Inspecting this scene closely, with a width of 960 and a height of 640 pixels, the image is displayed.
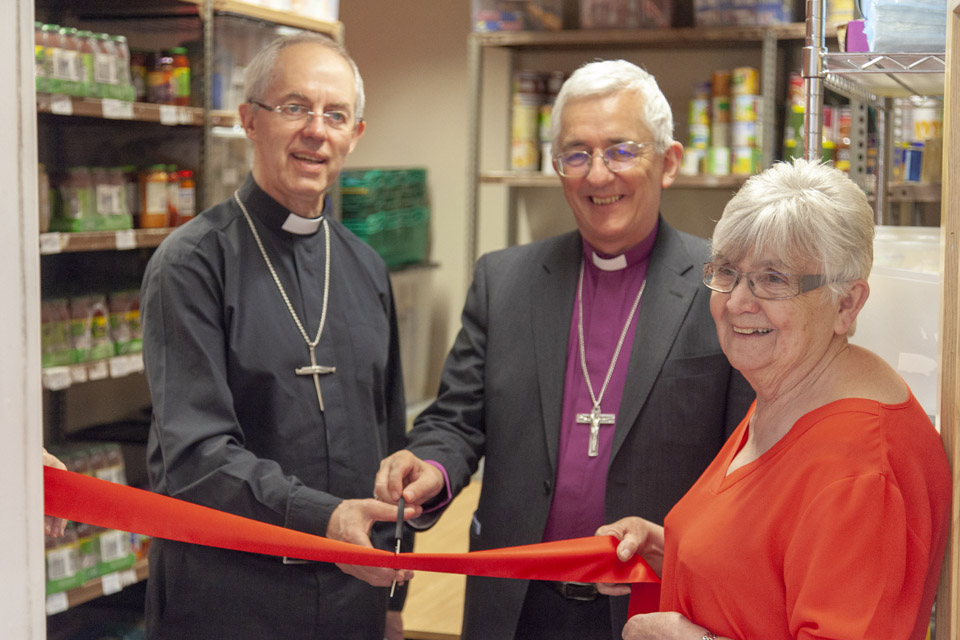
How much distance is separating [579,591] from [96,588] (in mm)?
2356

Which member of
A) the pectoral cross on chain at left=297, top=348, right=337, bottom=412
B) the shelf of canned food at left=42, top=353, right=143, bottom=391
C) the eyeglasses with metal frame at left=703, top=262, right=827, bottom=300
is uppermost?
the eyeglasses with metal frame at left=703, top=262, right=827, bottom=300

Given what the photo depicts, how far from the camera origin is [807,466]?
53.2 inches

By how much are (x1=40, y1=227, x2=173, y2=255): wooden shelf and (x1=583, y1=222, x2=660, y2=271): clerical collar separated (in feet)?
6.69

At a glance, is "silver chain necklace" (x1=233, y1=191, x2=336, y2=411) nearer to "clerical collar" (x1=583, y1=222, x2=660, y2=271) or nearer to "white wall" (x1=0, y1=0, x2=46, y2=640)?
"clerical collar" (x1=583, y1=222, x2=660, y2=271)

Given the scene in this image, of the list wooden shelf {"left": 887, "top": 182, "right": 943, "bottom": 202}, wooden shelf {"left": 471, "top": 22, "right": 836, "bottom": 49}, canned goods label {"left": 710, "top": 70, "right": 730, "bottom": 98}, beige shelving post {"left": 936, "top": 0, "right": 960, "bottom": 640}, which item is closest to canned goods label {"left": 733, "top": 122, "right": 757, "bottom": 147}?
canned goods label {"left": 710, "top": 70, "right": 730, "bottom": 98}

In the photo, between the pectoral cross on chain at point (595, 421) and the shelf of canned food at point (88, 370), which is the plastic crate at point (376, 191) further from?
the pectoral cross on chain at point (595, 421)

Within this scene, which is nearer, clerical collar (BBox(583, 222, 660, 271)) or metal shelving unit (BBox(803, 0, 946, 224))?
metal shelving unit (BBox(803, 0, 946, 224))

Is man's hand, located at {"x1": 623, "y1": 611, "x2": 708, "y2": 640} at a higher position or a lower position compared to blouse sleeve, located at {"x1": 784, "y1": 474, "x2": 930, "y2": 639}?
lower

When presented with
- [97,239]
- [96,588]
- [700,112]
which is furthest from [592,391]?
[700,112]

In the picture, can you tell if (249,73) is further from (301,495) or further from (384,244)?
(384,244)

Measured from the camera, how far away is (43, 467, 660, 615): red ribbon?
182 cm

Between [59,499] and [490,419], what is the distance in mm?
908

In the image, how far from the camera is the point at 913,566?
129 cm

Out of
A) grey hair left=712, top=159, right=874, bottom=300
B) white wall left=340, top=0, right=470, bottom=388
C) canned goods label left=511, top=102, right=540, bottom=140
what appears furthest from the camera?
white wall left=340, top=0, right=470, bottom=388
